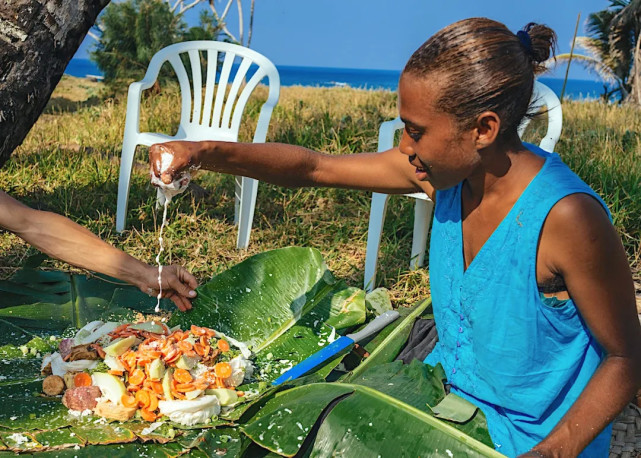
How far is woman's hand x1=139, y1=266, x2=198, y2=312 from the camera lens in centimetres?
240

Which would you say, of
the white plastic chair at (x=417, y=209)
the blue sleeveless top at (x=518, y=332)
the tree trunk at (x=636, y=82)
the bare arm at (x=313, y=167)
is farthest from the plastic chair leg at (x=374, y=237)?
the tree trunk at (x=636, y=82)

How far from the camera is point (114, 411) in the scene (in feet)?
6.49

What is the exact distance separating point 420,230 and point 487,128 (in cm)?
239

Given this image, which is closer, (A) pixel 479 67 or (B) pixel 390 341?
(A) pixel 479 67

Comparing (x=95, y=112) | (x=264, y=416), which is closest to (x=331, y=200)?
(x=264, y=416)

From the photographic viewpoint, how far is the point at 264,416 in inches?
74.7

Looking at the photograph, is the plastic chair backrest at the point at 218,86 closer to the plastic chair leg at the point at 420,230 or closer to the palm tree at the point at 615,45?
the plastic chair leg at the point at 420,230

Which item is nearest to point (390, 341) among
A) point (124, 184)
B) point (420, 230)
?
point (420, 230)

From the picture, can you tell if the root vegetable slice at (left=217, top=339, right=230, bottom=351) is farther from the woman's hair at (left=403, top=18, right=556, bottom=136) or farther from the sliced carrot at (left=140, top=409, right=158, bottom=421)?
the woman's hair at (left=403, top=18, right=556, bottom=136)

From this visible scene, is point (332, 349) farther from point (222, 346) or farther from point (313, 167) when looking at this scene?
point (313, 167)

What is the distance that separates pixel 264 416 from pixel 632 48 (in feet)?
70.8

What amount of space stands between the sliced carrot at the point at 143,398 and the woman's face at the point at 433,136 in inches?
41.5

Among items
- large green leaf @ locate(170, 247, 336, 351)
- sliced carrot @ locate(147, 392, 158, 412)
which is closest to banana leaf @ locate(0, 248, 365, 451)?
large green leaf @ locate(170, 247, 336, 351)

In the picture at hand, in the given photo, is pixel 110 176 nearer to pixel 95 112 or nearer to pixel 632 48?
pixel 95 112
